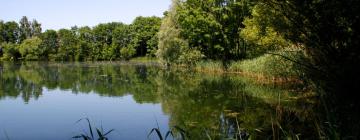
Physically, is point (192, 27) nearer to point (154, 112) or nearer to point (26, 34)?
point (154, 112)

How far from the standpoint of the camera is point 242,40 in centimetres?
3894

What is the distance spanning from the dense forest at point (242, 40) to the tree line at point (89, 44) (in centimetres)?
23

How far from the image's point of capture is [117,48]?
302ft

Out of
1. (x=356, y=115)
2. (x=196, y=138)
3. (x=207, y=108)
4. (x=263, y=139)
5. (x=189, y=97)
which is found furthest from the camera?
(x=189, y=97)

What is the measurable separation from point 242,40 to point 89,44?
6177 cm

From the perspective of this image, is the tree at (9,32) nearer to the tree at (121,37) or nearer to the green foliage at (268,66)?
the tree at (121,37)

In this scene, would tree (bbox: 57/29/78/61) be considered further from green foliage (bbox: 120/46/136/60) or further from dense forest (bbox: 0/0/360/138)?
green foliage (bbox: 120/46/136/60)

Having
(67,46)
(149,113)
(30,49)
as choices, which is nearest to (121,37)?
(67,46)

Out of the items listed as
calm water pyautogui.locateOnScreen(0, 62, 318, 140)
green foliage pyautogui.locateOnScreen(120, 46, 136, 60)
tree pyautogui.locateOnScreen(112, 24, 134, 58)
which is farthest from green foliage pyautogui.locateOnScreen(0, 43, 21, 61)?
calm water pyautogui.locateOnScreen(0, 62, 318, 140)

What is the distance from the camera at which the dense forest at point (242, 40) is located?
23.5 feet

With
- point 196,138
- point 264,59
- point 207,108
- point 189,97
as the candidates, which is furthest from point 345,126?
point 264,59

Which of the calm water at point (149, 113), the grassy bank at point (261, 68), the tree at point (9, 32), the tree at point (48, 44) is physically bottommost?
the calm water at point (149, 113)

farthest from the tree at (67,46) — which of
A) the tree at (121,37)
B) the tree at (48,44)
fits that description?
the tree at (121,37)

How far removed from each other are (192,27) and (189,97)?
2205cm
